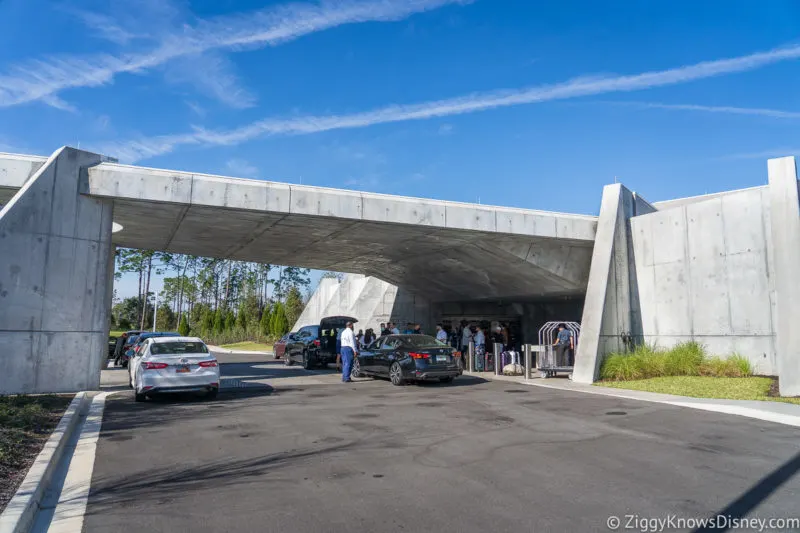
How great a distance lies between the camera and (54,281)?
44.3ft

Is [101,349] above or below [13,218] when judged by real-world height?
below

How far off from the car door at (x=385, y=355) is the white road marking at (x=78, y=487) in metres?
8.45

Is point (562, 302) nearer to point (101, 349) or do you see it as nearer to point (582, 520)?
point (101, 349)

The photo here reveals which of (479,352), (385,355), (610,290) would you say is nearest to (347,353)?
(385,355)

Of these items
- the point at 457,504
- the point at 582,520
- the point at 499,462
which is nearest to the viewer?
the point at 582,520

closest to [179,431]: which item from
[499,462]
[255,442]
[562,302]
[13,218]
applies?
[255,442]

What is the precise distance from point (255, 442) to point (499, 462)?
3.53 meters

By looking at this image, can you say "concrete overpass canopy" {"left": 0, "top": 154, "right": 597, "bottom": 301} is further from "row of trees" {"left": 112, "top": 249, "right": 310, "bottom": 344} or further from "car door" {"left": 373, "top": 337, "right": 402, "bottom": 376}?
"row of trees" {"left": 112, "top": 249, "right": 310, "bottom": 344}

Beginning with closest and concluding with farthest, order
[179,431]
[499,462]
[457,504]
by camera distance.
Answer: [457,504] → [499,462] → [179,431]

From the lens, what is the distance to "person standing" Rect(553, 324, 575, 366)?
1858 centimetres

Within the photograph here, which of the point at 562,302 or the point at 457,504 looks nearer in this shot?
the point at 457,504

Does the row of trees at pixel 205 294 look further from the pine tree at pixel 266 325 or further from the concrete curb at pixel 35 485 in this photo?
the concrete curb at pixel 35 485

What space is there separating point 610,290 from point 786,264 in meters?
5.66

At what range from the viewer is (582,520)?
4.68m
